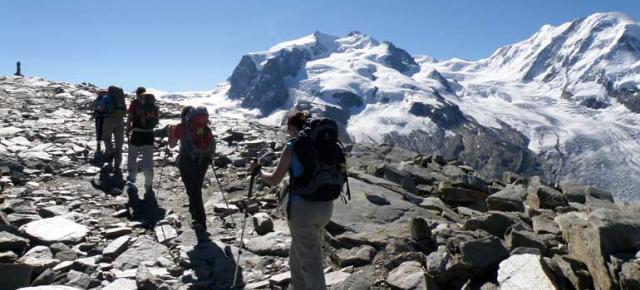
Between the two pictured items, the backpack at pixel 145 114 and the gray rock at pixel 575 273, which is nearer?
the gray rock at pixel 575 273

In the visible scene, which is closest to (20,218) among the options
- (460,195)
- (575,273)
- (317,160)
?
(317,160)

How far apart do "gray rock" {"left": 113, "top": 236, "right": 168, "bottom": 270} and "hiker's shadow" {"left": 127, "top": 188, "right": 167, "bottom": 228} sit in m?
1.53

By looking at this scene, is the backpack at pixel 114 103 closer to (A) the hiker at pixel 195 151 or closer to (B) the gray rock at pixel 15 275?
(A) the hiker at pixel 195 151

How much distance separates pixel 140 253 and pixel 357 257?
432cm

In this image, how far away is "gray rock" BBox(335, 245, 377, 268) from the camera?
9352mm

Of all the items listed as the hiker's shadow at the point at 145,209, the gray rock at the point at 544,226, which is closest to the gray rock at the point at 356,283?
the gray rock at the point at 544,226

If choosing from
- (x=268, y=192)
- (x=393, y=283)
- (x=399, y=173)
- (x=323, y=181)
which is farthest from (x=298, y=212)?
(x=399, y=173)

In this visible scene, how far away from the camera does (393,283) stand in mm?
8266

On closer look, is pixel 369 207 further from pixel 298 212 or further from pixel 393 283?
pixel 298 212

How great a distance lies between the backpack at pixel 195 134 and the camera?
447 inches

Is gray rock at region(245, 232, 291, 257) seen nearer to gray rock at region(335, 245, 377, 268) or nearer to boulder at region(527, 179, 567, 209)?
gray rock at region(335, 245, 377, 268)

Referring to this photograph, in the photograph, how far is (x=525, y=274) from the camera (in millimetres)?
7719

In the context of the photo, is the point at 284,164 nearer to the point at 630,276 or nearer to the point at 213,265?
the point at 213,265

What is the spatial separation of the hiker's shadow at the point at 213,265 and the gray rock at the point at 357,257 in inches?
73.3
